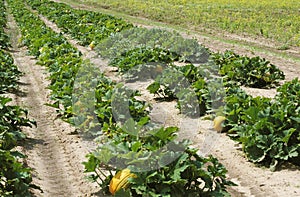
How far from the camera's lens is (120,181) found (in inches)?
215

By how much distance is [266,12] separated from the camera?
91.6ft

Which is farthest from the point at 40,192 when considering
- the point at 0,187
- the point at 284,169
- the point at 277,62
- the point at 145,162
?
the point at 277,62

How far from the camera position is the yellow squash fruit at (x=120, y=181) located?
5434mm

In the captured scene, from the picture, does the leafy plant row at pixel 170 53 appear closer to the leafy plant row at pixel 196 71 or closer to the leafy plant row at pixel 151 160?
the leafy plant row at pixel 196 71

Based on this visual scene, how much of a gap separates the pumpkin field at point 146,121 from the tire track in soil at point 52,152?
20 millimetres

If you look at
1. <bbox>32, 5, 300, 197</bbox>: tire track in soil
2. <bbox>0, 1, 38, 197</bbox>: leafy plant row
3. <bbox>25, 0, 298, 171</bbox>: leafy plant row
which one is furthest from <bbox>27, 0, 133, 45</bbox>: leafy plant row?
<bbox>32, 5, 300, 197</bbox>: tire track in soil

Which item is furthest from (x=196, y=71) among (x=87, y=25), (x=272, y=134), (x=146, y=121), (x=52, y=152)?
(x=87, y=25)

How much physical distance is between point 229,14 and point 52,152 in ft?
71.9

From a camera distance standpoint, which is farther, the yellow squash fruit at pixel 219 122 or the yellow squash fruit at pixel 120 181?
the yellow squash fruit at pixel 219 122

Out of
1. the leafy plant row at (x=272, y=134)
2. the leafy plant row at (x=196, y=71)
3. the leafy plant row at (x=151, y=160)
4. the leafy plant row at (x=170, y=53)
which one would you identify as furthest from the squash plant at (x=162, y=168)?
the leafy plant row at (x=170, y=53)

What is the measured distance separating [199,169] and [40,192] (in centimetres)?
225

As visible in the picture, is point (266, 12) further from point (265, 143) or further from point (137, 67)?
point (265, 143)

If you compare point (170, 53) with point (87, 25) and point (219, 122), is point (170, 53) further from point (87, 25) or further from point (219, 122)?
point (87, 25)

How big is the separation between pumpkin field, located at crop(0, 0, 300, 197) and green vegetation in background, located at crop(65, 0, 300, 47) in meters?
3.53
